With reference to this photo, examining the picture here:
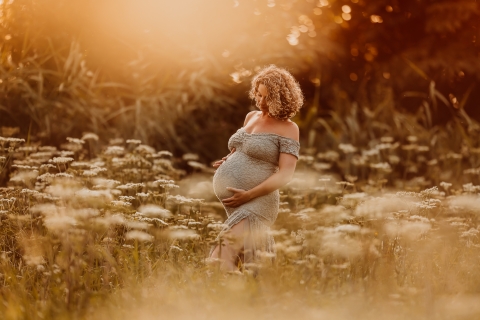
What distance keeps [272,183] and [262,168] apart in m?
0.20

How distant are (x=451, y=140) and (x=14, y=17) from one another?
Result: 19.3ft

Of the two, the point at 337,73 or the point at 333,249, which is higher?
the point at 337,73

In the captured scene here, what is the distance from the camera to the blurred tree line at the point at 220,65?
316 inches

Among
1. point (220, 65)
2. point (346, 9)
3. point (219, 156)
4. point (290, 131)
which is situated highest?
point (346, 9)

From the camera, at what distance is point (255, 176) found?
4.48 metres

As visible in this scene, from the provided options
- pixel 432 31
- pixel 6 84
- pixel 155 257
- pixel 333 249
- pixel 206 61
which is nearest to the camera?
pixel 333 249

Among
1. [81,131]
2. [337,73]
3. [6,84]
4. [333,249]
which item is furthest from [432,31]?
[333,249]

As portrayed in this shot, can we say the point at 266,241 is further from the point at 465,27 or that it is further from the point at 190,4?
the point at 465,27

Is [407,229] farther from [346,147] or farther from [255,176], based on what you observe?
[346,147]

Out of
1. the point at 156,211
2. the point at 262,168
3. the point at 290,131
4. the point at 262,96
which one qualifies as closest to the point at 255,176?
the point at 262,168

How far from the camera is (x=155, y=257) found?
15.4 ft

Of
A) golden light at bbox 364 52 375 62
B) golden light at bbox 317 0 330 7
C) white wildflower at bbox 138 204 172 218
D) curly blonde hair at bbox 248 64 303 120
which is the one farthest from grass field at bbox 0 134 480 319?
golden light at bbox 364 52 375 62

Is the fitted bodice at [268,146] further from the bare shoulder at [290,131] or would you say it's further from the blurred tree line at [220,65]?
the blurred tree line at [220,65]

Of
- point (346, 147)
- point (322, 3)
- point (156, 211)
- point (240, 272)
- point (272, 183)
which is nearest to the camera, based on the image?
point (156, 211)
